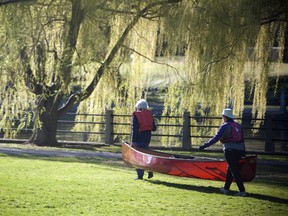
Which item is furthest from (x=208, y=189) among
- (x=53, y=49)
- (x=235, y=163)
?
(x=53, y=49)

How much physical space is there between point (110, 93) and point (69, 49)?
380 centimetres

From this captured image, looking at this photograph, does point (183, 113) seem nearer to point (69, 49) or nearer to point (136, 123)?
point (69, 49)

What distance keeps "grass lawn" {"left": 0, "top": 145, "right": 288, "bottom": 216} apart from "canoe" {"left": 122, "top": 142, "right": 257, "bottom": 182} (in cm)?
28

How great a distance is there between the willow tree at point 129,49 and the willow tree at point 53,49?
4 cm

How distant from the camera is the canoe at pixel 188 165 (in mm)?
13742

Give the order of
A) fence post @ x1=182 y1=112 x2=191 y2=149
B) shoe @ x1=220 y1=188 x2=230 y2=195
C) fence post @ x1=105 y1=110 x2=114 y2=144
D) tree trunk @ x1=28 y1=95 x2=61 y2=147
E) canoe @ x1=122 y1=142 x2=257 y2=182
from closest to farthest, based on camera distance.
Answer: shoe @ x1=220 y1=188 x2=230 y2=195, canoe @ x1=122 y1=142 x2=257 y2=182, fence post @ x1=182 y1=112 x2=191 y2=149, tree trunk @ x1=28 y1=95 x2=61 y2=147, fence post @ x1=105 y1=110 x2=114 y2=144

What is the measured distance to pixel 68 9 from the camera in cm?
2161

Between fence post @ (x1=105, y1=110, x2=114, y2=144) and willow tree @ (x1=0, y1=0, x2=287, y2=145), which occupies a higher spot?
willow tree @ (x1=0, y1=0, x2=287, y2=145)

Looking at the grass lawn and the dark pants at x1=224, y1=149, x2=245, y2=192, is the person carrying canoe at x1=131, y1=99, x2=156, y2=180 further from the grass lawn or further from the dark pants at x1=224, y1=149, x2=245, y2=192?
the dark pants at x1=224, y1=149, x2=245, y2=192

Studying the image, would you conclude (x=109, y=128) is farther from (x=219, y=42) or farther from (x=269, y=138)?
(x=219, y=42)

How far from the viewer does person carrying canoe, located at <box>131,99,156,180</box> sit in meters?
15.3

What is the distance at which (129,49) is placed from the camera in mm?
24469

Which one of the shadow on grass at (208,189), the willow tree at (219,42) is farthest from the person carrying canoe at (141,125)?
the willow tree at (219,42)

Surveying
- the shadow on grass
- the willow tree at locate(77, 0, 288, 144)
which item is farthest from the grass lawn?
the willow tree at locate(77, 0, 288, 144)
